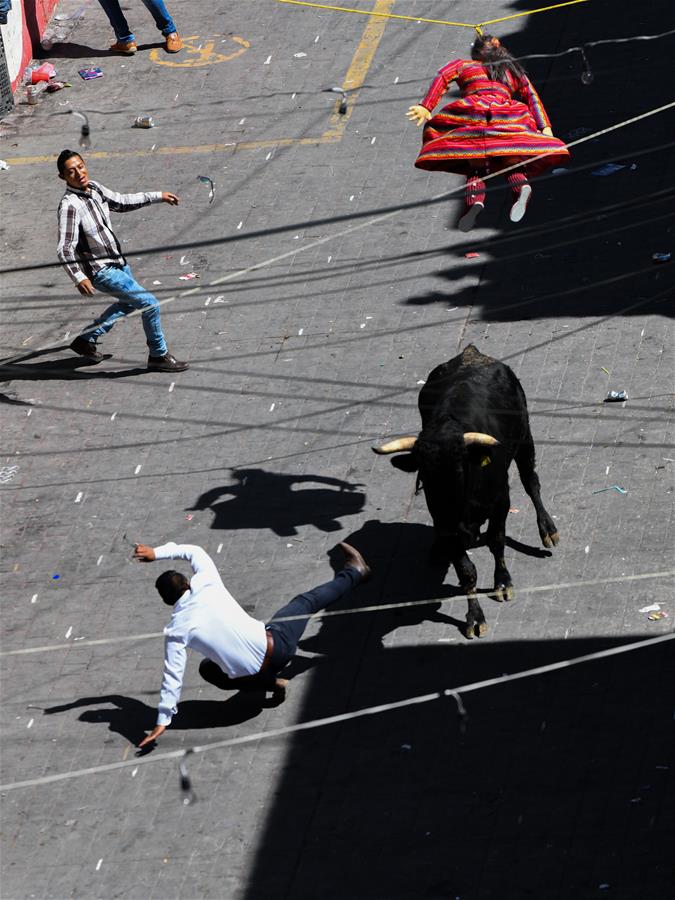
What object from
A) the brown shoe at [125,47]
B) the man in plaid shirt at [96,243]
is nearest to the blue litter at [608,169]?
the man in plaid shirt at [96,243]

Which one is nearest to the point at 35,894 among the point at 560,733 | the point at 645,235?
the point at 560,733

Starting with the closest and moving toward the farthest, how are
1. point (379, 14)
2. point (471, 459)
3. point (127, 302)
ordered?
point (471, 459)
point (127, 302)
point (379, 14)

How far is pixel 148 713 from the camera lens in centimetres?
1054

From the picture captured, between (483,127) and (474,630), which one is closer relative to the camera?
(474,630)

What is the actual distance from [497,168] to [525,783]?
16.9ft

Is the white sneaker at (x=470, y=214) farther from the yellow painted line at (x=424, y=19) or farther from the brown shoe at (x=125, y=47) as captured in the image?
the brown shoe at (x=125, y=47)

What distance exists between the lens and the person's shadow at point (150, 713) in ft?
34.2

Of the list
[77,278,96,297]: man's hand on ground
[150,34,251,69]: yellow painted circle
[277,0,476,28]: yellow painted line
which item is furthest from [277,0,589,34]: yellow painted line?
[77,278,96,297]: man's hand on ground

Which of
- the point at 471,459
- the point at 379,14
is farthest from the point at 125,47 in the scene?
the point at 471,459

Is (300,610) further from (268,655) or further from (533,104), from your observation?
(533,104)

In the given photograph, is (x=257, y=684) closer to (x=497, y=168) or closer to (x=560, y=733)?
(x=560, y=733)

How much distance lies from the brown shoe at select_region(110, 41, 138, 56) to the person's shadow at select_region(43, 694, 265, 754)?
10.8 metres

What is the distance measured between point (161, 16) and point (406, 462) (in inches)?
405

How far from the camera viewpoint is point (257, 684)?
10258mm
